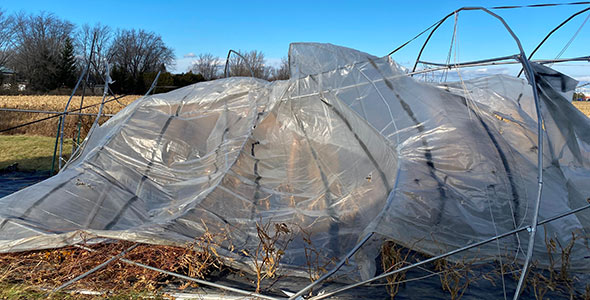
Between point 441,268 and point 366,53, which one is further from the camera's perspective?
point 366,53

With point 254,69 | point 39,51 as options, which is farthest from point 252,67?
point 39,51

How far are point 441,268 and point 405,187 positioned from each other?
866 millimetres

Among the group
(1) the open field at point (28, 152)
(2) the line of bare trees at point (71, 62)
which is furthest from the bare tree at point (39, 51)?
(1) the open field at point (28, 152)

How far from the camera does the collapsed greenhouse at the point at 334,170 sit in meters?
4.38

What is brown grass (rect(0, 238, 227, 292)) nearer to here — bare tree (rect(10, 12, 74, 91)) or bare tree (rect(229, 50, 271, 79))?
bare tree (rect(229, 50, 271, 79))

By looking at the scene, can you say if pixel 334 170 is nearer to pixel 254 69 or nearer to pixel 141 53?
pixel 254 69

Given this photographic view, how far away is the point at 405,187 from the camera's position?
441 centimetres

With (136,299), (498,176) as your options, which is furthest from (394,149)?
(136,299)

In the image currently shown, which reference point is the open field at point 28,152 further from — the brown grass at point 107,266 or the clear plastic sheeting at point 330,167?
the brown grass at point 107,266

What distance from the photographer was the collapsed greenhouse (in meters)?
4.38

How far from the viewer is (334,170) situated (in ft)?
20.1

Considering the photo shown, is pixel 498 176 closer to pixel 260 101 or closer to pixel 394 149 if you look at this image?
pixel 394 149

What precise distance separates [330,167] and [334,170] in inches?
3.3

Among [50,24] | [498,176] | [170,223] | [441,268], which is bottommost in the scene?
[441,268]
